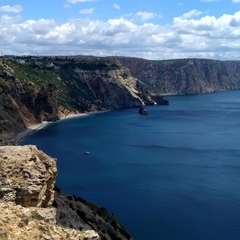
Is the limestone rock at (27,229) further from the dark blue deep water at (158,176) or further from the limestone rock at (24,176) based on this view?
the dark blue deep water at (158,176)

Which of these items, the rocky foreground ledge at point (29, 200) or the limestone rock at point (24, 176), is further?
the limestone rock at point (24, 176)

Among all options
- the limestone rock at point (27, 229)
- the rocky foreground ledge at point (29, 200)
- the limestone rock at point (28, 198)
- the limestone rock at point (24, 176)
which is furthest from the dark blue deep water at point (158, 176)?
the limestone rock at point (27, 229)

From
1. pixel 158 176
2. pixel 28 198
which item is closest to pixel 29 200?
pixel 28 198

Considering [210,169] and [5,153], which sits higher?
[5,153]

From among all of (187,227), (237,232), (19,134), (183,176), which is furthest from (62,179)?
(19,134)

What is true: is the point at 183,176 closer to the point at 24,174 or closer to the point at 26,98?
the point at 24,174

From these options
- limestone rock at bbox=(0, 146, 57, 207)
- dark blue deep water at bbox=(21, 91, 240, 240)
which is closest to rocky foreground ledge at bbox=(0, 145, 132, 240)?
limestone rock at bbox=(0, 146, 57, 207)
